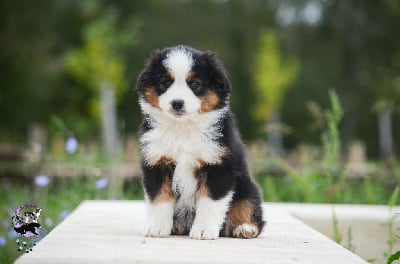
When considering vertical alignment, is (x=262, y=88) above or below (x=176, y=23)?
below

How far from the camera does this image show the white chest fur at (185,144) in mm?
3734

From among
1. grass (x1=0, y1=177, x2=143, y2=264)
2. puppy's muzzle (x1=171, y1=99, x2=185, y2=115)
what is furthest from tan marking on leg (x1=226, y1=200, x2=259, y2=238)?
grass (x1=0, y1=177, x2=143, y2=264)

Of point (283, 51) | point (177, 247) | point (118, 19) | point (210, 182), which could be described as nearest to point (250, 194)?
point (210, 182)

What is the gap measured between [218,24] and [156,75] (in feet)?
105

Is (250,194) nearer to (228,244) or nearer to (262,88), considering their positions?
(228,244)

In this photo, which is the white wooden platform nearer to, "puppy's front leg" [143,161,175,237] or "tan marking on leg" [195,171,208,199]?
"puppy's front leg" [143,161,175,237]

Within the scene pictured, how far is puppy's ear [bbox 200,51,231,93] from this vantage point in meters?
3.79

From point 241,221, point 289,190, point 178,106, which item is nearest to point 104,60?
point 289,190

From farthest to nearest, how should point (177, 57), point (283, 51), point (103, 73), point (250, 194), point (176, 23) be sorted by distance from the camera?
point (176, 23) → point (283, 51) → point (103, 73) → point (250, 194) → point (177, 57)

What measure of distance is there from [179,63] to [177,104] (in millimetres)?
242

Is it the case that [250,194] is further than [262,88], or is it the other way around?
[262,88]

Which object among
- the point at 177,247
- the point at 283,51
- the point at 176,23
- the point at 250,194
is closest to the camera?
the point at 177,247

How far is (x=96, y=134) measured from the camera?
110 ft

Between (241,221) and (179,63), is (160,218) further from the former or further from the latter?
(179,63)
